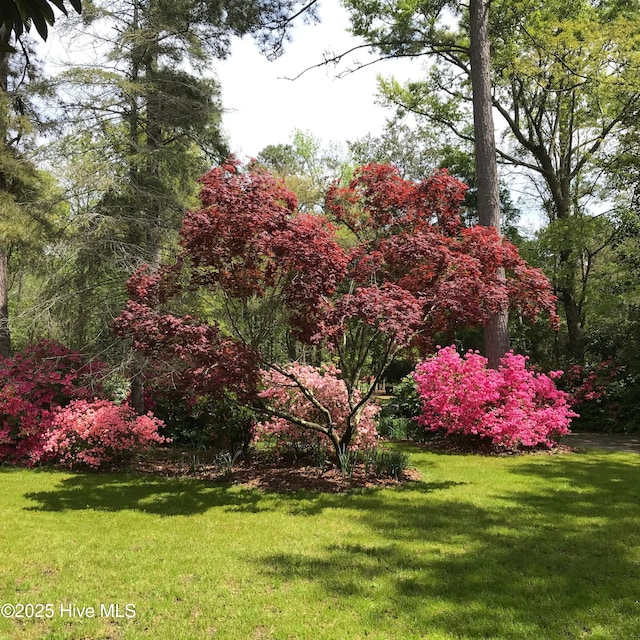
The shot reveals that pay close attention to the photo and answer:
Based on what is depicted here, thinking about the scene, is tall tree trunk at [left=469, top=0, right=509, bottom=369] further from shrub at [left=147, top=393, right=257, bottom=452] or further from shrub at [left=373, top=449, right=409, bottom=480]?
shrub at [left=147, top=393, right=257, bottom=452]

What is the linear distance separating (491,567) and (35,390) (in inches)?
311

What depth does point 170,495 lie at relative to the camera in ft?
19.9

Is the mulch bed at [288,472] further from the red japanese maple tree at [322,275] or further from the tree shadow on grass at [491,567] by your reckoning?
the tree shadow on grass at [491,567]

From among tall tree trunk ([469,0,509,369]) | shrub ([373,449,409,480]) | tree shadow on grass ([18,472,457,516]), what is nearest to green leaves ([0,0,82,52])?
tree shadow on grass ([18,472,457,516])

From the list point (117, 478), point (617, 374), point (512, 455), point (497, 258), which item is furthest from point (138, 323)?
point (617, 374)

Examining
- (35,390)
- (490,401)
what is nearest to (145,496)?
(35,390)

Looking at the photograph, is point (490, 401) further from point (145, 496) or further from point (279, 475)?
point (145, 496)

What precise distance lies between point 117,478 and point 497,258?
6.32 meters

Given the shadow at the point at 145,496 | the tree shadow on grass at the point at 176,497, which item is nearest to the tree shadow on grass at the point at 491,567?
the tree shadow on grass at the point at 176,497

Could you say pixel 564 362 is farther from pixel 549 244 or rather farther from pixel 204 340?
pixel 204 340

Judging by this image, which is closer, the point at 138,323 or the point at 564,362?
the point at 138,323

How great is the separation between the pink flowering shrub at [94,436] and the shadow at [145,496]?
56 centimetres

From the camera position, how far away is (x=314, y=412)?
24.4ft

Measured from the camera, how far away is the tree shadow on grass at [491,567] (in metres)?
2.92
